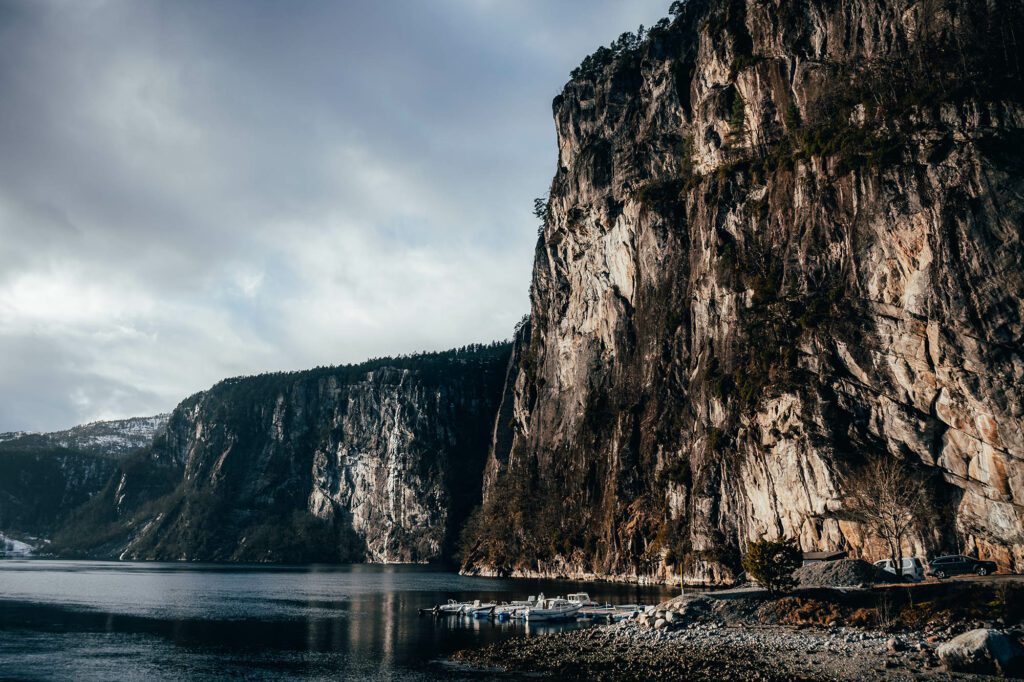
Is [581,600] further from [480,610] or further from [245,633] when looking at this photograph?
[245,633]

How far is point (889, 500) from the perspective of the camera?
58781 millimetres

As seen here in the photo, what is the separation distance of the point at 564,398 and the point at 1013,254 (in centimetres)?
9061

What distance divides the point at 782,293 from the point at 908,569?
41.5 m

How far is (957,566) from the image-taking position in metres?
59.4

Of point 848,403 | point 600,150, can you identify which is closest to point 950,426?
point 848,403

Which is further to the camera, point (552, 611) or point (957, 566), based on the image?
point (552, 611)

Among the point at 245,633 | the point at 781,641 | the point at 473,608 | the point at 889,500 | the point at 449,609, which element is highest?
the point at 889,500

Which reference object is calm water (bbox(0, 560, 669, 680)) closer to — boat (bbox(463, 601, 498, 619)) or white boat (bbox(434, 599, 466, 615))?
white boat (bbox(434, 599, 466, 615))

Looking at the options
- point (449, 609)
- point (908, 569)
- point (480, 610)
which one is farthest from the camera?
point (449, 609)

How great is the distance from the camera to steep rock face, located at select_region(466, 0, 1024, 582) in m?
69.8

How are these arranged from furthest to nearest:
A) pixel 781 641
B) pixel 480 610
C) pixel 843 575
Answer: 1. pixel 480 610
2. pixel 843 575
3. pixel 781 641

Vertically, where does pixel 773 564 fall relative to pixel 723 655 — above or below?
above

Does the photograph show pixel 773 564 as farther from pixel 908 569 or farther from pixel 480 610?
pixel 480 610

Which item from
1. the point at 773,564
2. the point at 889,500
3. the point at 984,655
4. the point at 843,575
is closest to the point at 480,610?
the point at 773,564
